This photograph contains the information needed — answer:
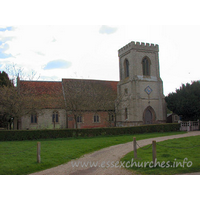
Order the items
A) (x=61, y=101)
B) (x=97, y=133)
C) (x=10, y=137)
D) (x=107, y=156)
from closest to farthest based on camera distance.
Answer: (x=107, y=156) → (x=10, y=137) → (x=97, y=133) → (x=61, y=101)

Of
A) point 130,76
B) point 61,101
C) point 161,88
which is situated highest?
point 130,76

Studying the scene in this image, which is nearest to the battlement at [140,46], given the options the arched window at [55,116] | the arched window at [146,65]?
the arched window at [146,65]

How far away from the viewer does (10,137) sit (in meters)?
21.1

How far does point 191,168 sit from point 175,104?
22681mm

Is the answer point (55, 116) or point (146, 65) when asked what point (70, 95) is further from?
point (146, 65)

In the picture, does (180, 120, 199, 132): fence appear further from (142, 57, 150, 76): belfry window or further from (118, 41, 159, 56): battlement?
(118, 41, 159, 56): battlement

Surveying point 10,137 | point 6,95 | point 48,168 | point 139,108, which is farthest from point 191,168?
point 139,108

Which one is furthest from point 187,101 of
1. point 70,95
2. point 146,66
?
point 70,95

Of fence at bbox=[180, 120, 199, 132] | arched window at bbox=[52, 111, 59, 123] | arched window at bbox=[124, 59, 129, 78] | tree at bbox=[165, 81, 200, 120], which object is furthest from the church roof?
fence at bbox=[180, 120, 199, 132]

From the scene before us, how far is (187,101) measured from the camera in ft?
94.9

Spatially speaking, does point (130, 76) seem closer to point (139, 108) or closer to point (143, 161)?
point (139, 108)

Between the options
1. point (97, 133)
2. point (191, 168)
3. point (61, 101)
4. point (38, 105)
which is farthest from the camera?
point (61, 101)

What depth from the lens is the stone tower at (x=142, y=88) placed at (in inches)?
1212

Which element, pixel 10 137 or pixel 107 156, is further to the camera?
pixel 10 137
